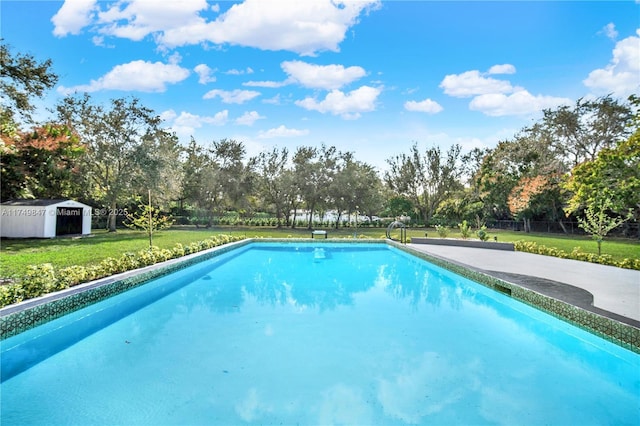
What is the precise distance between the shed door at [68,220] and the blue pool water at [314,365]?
10673 millimetres

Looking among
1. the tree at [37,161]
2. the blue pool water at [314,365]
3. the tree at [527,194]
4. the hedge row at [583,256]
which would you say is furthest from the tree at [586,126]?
the tree at [37,161]

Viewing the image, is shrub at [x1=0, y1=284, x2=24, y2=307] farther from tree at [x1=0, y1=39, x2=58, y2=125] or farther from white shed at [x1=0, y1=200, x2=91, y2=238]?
white shed at [x1=0, y1=200, x2=91, y2=238]

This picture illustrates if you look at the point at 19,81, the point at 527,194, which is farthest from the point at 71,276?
the point at 527,194

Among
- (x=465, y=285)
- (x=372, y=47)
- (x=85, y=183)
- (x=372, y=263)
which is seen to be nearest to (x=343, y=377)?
(x=465, y=285)

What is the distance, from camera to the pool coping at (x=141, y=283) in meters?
4.09

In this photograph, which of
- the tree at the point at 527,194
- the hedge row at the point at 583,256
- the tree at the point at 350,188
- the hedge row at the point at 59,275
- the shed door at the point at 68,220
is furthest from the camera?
the tree at the point at 350,188

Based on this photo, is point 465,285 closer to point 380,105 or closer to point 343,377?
point 343,377

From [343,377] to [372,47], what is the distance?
12.0 m

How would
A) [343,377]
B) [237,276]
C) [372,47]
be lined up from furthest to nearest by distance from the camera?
[372,47] → [237,276] → [343,377]

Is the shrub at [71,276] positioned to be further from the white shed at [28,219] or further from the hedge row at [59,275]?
the white shed at [28,219]

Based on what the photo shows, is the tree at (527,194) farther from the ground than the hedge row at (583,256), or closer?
farther from the ground

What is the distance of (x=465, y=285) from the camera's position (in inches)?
306

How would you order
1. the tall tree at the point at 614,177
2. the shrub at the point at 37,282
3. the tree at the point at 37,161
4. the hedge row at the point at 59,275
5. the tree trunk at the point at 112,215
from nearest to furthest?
1. the hedge row at the point at 59,275
2. the shrub at the point at 37,282
3. the tall tree at the point at 614,177
4. the tree at the point at 37,161
5. the tree trunk at the point at 112,215

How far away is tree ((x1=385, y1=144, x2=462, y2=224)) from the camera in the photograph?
2950 cm
